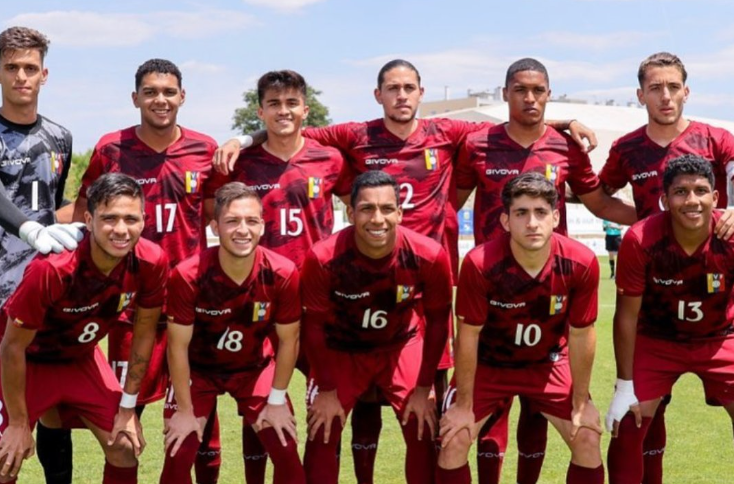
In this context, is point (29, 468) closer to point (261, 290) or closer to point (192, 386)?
point (192, 386)

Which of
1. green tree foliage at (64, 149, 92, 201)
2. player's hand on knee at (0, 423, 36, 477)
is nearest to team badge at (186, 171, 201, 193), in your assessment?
player's hand on knee at (0, 423, 36, 477)

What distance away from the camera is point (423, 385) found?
476 centimetres

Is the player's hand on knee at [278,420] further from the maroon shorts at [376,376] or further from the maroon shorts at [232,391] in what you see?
the maroon shorts at [376,376]

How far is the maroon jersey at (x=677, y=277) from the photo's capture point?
4793 mm

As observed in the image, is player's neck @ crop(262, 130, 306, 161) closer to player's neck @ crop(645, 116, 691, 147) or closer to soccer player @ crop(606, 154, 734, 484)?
soccer player @ crop(606, 154, 734, 484)

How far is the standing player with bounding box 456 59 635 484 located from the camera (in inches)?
203

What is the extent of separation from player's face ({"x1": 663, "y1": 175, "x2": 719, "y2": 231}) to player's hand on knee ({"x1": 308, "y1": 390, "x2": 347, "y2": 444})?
6.96 ft

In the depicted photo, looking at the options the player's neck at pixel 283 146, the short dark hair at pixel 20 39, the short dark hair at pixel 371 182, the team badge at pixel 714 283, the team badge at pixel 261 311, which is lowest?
the team badge at pixel 261 311

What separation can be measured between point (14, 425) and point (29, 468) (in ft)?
6.33

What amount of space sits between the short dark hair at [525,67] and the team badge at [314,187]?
1327 mm

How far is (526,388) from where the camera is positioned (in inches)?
186

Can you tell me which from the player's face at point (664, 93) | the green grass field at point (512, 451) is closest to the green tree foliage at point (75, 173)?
the green grass field at point (512, 451)

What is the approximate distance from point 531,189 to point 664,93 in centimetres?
130

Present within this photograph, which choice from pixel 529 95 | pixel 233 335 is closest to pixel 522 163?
pixel 529 95
